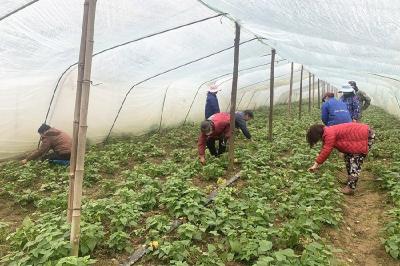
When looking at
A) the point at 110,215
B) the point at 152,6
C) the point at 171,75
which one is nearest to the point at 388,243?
the point at 110,215

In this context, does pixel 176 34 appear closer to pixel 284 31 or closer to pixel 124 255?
pixel 284 31

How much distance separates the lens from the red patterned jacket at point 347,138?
6359 millimetres

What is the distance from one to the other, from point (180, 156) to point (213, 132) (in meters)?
1.44

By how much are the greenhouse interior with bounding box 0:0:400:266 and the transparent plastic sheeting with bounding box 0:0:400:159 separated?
0.13 feet

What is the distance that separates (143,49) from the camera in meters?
9.23

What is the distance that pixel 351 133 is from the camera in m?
6.37

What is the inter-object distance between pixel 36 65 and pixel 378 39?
21.0ft

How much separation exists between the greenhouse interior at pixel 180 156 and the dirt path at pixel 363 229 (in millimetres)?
26

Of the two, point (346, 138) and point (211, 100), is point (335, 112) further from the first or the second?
point (211, 100)

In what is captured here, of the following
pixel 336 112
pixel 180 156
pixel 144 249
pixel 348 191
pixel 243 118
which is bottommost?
pixel 144 249

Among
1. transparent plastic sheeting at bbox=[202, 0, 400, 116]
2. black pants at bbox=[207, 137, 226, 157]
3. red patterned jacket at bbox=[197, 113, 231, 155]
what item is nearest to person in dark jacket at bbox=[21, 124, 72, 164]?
red patterned jacket at bbox=[197, 113, 231, 155]

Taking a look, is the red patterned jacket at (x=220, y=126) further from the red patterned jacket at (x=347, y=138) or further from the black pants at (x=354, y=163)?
the black pants at (x=354, y=163)

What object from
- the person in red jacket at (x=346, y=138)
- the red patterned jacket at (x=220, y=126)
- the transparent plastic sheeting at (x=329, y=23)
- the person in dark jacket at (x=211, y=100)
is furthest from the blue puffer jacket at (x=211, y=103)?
the person in red jacket at (x=346, y=138)

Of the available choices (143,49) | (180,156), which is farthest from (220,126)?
(143,49)
